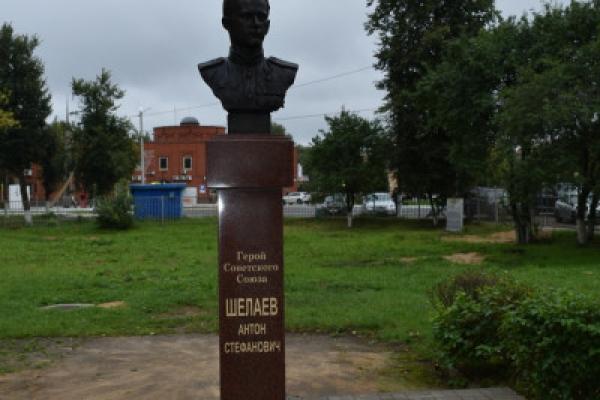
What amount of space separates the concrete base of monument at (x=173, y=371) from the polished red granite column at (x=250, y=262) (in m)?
0.19

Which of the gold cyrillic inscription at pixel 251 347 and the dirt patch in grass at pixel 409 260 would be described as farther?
the dirt patch in grass at pixel 409 260

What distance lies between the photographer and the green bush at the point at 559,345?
5.15 meters

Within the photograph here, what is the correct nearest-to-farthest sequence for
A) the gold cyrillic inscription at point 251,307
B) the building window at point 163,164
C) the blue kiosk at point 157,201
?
the gold cyrillic inscription at point 251,307, the blue kiosk at point 157,201, the building window at point 163,164

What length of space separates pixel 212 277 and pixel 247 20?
389 inches

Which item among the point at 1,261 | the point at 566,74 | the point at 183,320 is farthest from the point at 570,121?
the point at 1,261

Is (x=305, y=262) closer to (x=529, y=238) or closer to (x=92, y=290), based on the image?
(x=92, y=290)

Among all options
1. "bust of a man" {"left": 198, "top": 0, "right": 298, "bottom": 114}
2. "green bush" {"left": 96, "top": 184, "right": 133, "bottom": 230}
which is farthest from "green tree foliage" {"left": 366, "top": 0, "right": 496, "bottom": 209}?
"bust of a man" {"left": 198, "top": 0, "right": 298, "bottom": 114}

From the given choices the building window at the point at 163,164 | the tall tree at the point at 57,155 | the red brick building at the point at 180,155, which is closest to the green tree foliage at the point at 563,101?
the tall tree at the point at 57,155

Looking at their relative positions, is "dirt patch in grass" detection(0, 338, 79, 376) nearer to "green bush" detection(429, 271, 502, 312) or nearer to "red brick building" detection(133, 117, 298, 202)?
"green bush" detection(429, 271, 502, 312)

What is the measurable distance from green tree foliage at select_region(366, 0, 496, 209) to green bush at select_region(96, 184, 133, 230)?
40.7 feet

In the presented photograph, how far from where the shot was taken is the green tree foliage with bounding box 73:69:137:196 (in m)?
35.2

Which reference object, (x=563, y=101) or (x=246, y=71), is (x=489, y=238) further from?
(x=246, y=71)

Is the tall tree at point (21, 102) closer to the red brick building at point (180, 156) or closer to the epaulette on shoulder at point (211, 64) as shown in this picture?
the epaulette on shoulder at point (211, 64)

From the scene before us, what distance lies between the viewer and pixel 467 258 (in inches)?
730
